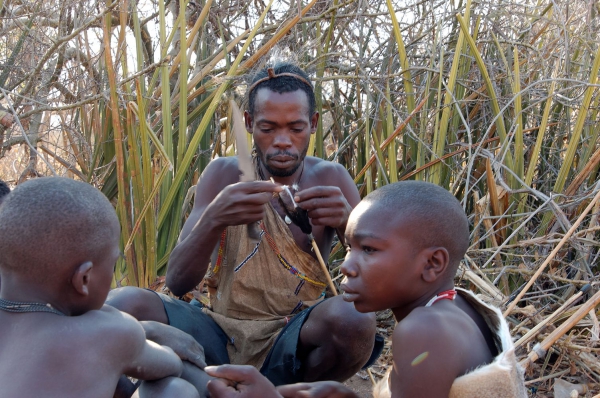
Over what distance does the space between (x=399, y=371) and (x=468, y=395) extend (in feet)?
0.54

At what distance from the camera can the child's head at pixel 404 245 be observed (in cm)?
160

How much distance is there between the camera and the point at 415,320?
1465 mm

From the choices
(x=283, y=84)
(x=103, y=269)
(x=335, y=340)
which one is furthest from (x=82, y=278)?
(x=283, y=84)

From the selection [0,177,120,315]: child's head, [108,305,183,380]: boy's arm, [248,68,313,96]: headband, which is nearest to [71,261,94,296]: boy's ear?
[0,177,120,315]: child's head

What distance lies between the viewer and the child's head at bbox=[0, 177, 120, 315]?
4.42ft

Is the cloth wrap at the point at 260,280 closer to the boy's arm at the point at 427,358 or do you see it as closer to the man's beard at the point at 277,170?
the man's beard at the point at 277,170

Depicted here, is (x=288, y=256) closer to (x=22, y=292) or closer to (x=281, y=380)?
(x=281, y=380)

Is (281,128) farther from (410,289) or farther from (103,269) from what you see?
(103,269)

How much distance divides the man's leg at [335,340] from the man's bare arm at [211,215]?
39 cm

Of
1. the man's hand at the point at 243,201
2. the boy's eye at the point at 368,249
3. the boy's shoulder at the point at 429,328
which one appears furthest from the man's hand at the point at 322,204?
the boy's shoulder at the point at 429,328

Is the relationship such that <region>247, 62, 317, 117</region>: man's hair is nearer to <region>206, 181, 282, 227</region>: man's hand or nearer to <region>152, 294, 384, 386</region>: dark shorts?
<region>206, 181, 282, 227</region>: man's hand

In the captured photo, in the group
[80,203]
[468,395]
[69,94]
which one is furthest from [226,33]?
[468,395]

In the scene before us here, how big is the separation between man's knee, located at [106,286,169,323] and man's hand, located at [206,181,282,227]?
0.37 meters

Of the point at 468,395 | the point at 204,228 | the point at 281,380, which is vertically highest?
the point at 204,228
